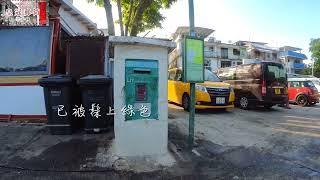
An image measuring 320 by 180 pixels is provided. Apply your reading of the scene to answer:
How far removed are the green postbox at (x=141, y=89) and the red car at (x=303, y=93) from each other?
1403cm

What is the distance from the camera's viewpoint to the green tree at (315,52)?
67275 millimetres

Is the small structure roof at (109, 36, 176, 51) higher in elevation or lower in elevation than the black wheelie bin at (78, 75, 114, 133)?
higher

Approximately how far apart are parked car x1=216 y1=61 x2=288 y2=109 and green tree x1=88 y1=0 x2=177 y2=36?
4.27 meters

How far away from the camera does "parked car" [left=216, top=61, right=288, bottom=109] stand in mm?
12234

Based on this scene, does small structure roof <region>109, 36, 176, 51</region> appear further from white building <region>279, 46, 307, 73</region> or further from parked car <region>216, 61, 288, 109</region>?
white building <region>279, 46, 307, 73</region>

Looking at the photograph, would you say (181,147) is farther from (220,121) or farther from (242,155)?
(220,121)

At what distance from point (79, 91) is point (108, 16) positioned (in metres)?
5.26

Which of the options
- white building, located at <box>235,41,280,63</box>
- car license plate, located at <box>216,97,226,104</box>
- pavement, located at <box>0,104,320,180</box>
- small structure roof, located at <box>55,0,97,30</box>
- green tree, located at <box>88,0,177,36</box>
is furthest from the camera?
white building, located at <box>235,41,280,63</box>

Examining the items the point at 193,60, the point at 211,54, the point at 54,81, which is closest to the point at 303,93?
the point at 193,60

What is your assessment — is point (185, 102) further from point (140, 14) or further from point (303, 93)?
point (303, 93)

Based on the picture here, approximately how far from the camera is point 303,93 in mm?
17844

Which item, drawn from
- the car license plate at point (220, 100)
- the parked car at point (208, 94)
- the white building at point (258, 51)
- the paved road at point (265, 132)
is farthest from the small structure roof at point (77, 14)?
the white building at point (258, 51)

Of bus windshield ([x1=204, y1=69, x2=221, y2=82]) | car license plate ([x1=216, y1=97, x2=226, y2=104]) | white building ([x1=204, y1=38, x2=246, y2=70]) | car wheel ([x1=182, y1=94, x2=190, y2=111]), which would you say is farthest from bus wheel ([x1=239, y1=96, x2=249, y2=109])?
white building ([x1=204, y1=38, x2=246, y2=70])

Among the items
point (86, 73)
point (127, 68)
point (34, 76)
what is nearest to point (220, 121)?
point (86, 73)
